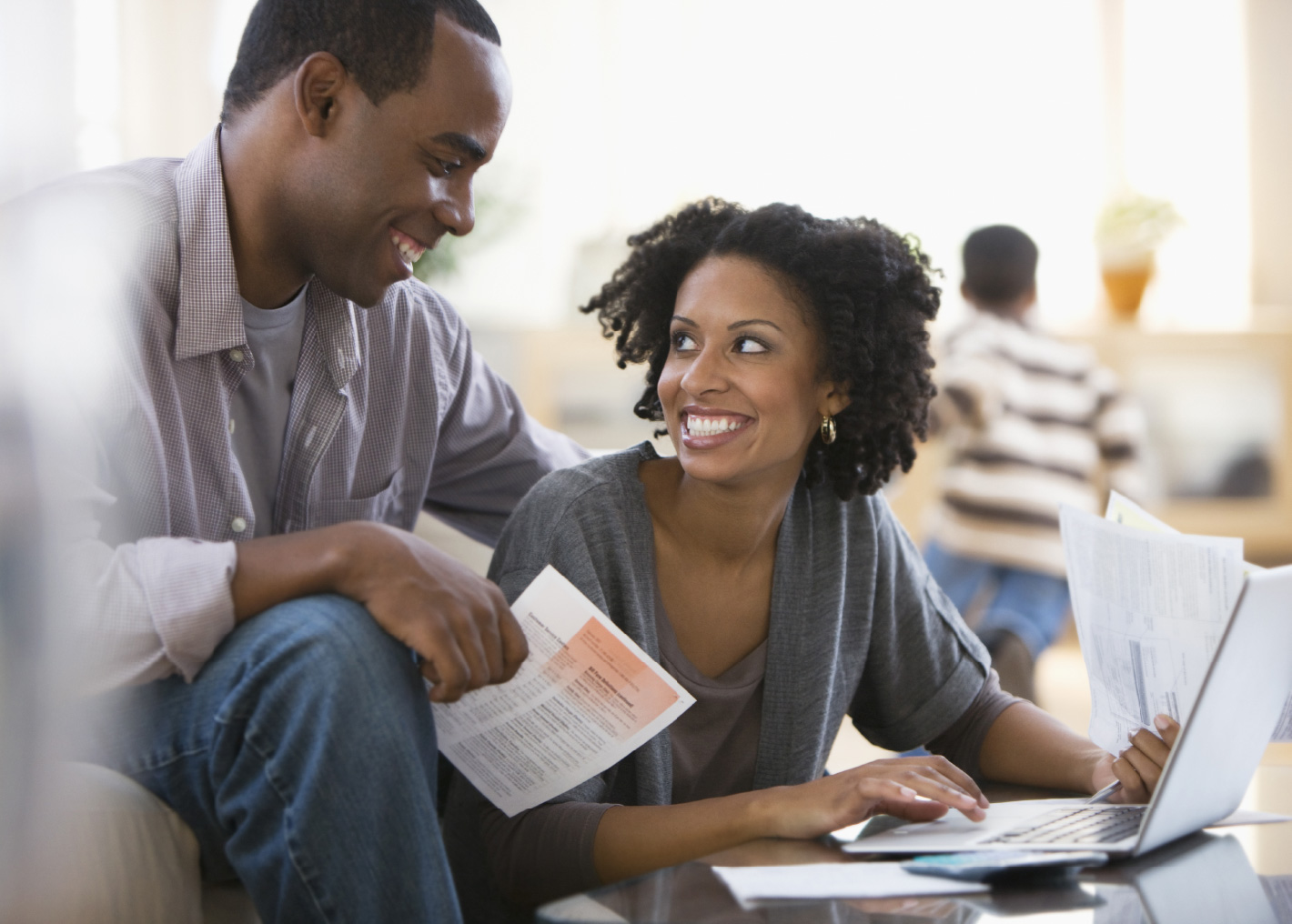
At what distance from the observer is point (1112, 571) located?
1.09 m

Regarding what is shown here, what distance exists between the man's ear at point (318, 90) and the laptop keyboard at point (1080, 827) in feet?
2.93

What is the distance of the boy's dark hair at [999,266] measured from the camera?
282 cm

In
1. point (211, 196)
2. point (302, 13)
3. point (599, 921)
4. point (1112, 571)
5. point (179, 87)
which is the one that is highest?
point (179, 87)

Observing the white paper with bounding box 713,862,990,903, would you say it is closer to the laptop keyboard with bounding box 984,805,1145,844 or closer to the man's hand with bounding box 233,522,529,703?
the laptop keyboard with bounding box 984,805,1145,844

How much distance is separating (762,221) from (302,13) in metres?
0.52

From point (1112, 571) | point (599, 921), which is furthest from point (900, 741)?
point (599, 921)

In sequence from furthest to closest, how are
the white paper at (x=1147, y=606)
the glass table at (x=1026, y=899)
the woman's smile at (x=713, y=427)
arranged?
the woman's smile at (x=713, y=427)
the white paper at (x=1147, y=606)
the glass table at (x=1026, y=899)

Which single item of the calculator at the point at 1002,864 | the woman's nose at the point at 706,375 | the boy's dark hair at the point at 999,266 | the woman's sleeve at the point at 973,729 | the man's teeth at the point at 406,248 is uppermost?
the man's teeth at the point at 406,248

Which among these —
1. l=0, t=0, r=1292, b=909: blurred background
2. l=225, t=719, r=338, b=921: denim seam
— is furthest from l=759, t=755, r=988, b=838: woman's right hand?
l=0, t=0, r=1292, b=909: blurred background

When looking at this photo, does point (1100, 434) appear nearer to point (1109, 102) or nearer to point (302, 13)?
point (1109, 102)

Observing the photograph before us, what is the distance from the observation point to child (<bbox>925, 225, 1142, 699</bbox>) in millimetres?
2725

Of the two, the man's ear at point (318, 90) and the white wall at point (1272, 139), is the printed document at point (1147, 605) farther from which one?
the white wall at point (1272, 139)

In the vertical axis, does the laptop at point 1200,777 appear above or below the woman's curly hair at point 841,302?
below

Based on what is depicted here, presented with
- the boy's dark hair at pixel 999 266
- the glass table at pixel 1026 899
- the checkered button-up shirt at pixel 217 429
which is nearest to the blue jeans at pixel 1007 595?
the boy's dark hair at pixel 999 266
